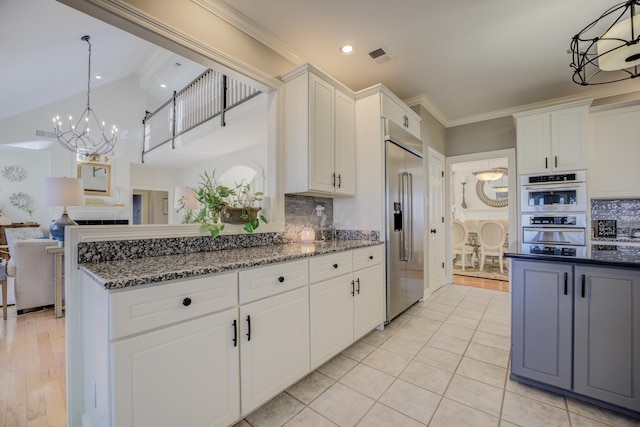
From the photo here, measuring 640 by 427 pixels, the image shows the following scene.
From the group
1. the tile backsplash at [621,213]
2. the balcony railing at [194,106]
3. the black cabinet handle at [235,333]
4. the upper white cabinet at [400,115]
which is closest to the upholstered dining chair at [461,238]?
the tile backsplash at [621,213]

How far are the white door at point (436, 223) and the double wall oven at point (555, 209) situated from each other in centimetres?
106

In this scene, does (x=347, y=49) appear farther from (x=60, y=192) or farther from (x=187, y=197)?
(x=60, y=192)

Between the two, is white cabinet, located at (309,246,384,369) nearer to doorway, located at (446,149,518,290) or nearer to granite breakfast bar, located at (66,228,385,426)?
granite breakfast bar, located at (66,228,385,426)

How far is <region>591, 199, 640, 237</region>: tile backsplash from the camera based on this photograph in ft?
10.4

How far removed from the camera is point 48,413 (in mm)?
1528

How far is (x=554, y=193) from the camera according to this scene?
327 cm

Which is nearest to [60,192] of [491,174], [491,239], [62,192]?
[62,192]

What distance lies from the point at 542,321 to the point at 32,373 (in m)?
3.56

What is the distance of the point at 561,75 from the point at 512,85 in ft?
1.54

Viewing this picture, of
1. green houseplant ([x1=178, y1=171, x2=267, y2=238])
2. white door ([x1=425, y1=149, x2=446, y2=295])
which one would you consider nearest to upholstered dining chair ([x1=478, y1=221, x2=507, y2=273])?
white door ([x1=425, y1=149, x2=446, y2=295])

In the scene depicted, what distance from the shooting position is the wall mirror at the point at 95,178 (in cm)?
531

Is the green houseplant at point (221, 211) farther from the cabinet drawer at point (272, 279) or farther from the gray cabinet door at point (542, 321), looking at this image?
the gray cabinet door at point (542, 321)

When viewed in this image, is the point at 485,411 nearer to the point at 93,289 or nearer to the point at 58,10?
the point at 93,289

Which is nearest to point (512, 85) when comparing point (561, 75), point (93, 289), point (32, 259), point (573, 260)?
point (561, 75)
